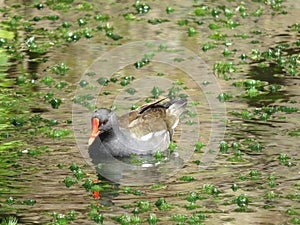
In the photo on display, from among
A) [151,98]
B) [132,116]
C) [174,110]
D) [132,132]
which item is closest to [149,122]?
[132,116]

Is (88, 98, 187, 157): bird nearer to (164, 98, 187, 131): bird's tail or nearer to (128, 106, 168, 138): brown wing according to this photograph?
(128, 106, 168, 138): brown wing

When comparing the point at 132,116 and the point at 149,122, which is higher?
the point at 132,116

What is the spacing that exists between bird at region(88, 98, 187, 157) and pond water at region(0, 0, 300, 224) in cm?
23

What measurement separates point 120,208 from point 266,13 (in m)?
12.1

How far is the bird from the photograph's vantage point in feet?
45.6

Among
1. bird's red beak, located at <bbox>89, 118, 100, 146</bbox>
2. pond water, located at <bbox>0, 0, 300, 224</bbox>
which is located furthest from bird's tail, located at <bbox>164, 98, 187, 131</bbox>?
bird's red beak, located at <bbox>89, 118, 100, 146</bbox>

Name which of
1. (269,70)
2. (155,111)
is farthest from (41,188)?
(269,70)

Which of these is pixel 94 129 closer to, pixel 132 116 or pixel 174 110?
pixel 132 116

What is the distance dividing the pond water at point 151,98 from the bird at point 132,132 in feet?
0.75

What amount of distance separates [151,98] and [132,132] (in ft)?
9.50

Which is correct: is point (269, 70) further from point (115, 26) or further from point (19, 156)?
point (19, 156)

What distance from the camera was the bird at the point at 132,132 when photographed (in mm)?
13898

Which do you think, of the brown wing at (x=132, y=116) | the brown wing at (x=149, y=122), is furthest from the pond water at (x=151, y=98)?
the brown wing at (x=132, y=116)

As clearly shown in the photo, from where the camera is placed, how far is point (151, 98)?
1703 centimetres
